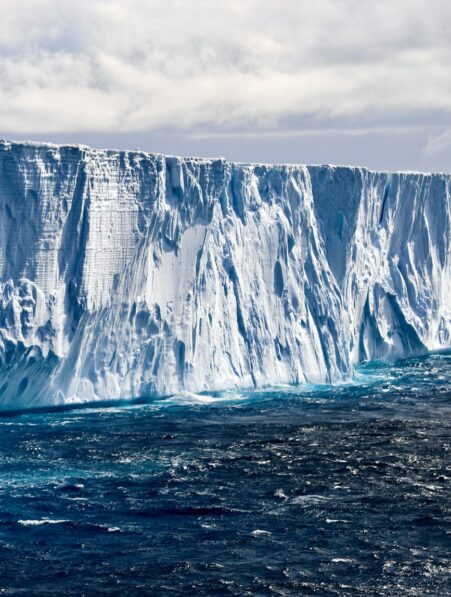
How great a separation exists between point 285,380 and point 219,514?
52.3 ft

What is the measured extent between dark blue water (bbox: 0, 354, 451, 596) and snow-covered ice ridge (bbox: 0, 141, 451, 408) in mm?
1625

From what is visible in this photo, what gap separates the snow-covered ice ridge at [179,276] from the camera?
33.9 m

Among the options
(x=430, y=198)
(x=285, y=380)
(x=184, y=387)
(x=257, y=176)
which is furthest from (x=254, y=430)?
(x=430, y=198)

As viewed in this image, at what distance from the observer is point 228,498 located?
2550cm

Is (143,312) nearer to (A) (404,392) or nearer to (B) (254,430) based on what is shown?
(B) (254,430)

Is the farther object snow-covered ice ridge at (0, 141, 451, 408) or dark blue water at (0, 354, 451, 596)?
snow-covered ice ridge at (0, 141, 451, 408)

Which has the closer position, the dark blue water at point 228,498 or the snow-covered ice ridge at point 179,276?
the dark blue water at point 228,498

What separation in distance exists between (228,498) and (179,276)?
12941mm

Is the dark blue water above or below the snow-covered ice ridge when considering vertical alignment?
below

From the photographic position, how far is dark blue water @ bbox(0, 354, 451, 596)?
20.7 meters

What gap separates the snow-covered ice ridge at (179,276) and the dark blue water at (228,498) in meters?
1.62

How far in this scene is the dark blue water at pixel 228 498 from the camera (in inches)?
813

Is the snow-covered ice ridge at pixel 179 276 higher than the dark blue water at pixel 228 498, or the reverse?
the snow-covered ice ridge at pixel 179 276

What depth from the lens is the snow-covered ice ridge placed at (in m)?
33.9
